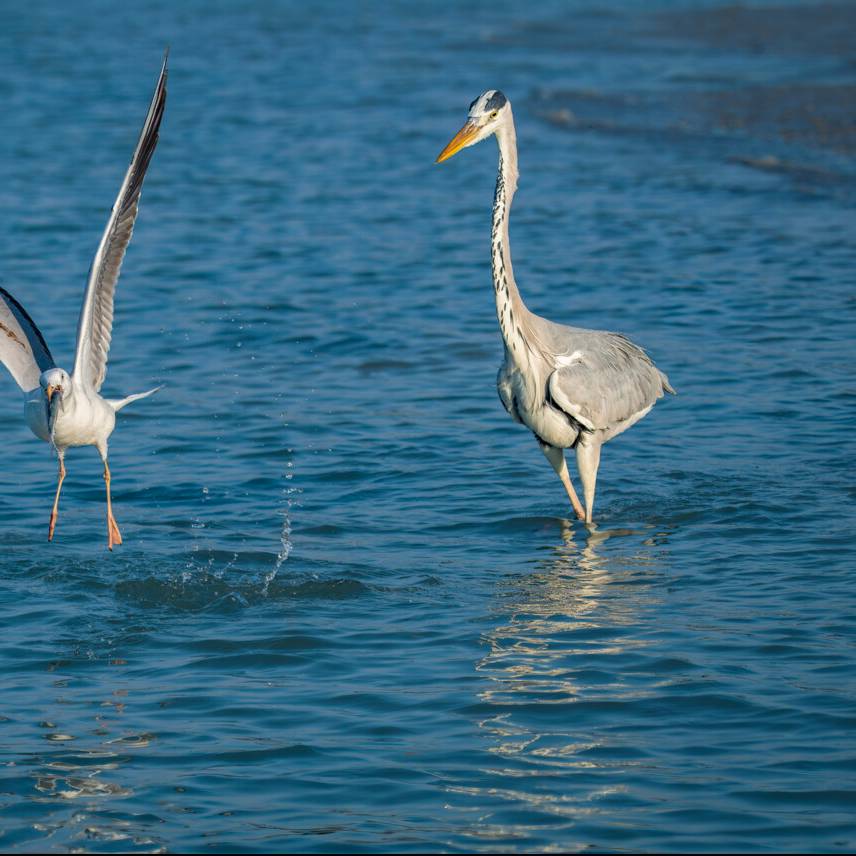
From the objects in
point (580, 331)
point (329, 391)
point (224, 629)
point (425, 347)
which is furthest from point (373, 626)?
point (425, 347)

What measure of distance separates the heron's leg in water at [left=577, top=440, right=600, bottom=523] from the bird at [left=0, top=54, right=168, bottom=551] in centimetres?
249

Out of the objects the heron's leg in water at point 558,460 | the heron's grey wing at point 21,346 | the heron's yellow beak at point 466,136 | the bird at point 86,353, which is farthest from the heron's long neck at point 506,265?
the heron's grey wing at point 21,346

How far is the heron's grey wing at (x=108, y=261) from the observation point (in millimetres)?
8125

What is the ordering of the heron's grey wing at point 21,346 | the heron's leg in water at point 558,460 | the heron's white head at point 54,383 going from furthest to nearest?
the heron's leg in water at point 558,460 < the heron's grey wing at point 21,346 < the heron's white head at point 54,383

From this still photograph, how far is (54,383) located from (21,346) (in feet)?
3.01

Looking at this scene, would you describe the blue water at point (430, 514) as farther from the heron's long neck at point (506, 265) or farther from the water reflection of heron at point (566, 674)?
the heron's long neck at point (506, 265)

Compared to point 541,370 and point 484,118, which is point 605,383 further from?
point 484,118

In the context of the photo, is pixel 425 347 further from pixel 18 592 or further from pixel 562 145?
pixel 562 145

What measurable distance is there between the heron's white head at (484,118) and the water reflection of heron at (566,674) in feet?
7.63

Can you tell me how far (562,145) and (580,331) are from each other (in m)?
11.3

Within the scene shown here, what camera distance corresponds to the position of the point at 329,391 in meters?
11.8

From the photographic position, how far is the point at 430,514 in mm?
9453

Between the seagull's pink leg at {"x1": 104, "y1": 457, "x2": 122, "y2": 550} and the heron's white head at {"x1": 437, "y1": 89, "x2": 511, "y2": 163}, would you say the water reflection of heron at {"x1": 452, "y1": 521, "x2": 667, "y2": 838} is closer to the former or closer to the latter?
the seagull's pink leg at {"x1": 104, "y1": 457, "x2": 122, "y2": 550}

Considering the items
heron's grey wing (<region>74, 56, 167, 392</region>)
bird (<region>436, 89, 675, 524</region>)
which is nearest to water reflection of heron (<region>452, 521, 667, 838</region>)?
bird (<region>436, 89, 675, 524</region>)
